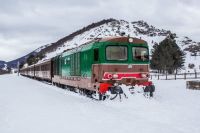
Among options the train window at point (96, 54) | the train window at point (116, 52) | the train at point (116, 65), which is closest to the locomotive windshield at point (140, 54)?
the train at point (116, 65)

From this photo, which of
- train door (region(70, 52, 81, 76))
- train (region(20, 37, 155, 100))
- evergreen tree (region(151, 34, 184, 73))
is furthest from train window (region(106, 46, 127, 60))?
evergreen tree (region(151, 34, 184, 73))

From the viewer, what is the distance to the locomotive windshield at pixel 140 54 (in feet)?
58.9

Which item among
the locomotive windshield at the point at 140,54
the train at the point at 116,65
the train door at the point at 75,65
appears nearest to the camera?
the train at the point at 116,65

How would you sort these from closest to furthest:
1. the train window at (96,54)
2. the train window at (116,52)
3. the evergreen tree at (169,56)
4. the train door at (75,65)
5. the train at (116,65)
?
the train at (116,65)
the train window at (116,52)
the train window at (96,54)
the train door at (75,65)
the evergreen tree at (169,56)

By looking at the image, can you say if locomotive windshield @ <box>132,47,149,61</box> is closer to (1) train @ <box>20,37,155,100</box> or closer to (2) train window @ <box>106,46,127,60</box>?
(1) train @ <box>20,37,155,100</box>

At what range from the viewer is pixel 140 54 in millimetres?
18125

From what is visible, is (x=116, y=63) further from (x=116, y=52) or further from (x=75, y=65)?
(x=75, y=65)

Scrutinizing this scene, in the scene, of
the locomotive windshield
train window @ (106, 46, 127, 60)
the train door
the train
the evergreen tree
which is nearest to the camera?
the train

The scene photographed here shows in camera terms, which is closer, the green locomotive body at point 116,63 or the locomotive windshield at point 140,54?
the green locomotive body at point 116,63

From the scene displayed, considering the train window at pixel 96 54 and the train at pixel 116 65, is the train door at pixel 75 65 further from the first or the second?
the train window at pixel 96 54

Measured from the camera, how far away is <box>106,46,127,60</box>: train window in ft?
57.0

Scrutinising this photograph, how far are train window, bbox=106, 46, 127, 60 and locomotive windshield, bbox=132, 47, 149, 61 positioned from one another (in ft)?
1.72

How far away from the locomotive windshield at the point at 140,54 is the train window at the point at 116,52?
0.52 m

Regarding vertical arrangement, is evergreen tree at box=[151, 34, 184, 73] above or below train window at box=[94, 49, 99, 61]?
above
